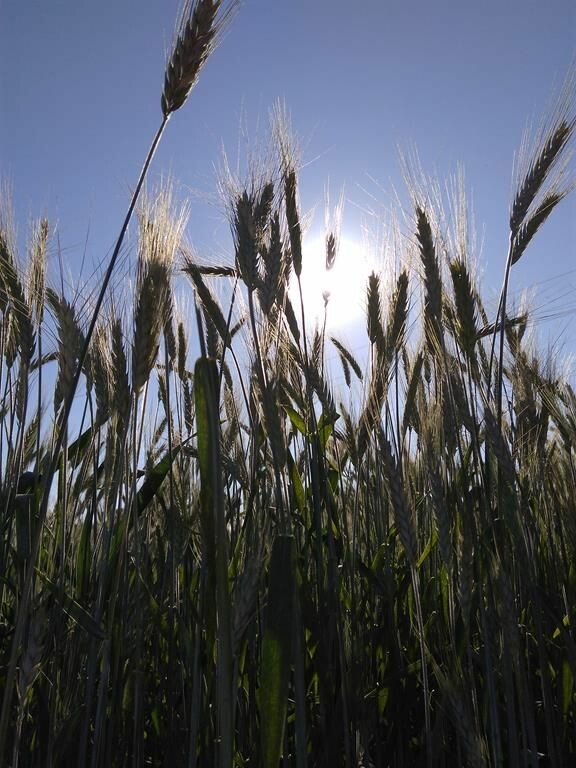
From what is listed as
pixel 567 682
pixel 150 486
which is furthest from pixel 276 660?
pixel 567 682

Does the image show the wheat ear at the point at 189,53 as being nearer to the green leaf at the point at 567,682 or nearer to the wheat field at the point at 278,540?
the wheat field at the point at 278,540

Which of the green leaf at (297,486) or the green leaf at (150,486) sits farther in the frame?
the green leaf at (297,486)

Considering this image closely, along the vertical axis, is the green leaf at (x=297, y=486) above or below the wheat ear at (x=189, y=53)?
below

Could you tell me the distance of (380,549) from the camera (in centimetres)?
182

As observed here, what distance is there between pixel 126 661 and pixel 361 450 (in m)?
0.89

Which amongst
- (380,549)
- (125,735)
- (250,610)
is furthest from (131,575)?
(250,610)

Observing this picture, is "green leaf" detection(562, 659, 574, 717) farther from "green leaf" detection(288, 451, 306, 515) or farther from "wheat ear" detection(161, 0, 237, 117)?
"wheat ear" detection(161, 0, 237, 117)

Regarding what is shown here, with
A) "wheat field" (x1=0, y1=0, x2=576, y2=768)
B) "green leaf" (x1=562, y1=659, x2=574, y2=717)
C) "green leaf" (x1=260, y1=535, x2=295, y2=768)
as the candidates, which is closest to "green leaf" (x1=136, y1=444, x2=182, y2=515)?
"wheat field" (x1=0, y1=0, x2=576, y2=768)

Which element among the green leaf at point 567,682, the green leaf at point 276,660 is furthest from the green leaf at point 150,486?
the green leaf at point 567,682

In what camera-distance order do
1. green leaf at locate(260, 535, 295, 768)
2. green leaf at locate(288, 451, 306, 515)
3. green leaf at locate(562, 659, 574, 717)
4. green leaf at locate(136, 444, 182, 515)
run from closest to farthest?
green leaf at locate(260, 535, 295, 768) → green leaf at locate(562, 659, 574, 717) → green leaf at locate(136, 444, 182, 515) → green leaf at locate(288, 451, 306, 515)

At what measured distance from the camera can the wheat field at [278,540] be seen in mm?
1296

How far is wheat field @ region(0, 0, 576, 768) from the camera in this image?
1.30 metres

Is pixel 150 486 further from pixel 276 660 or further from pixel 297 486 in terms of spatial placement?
pixel 276 660

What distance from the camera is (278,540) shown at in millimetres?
1098
